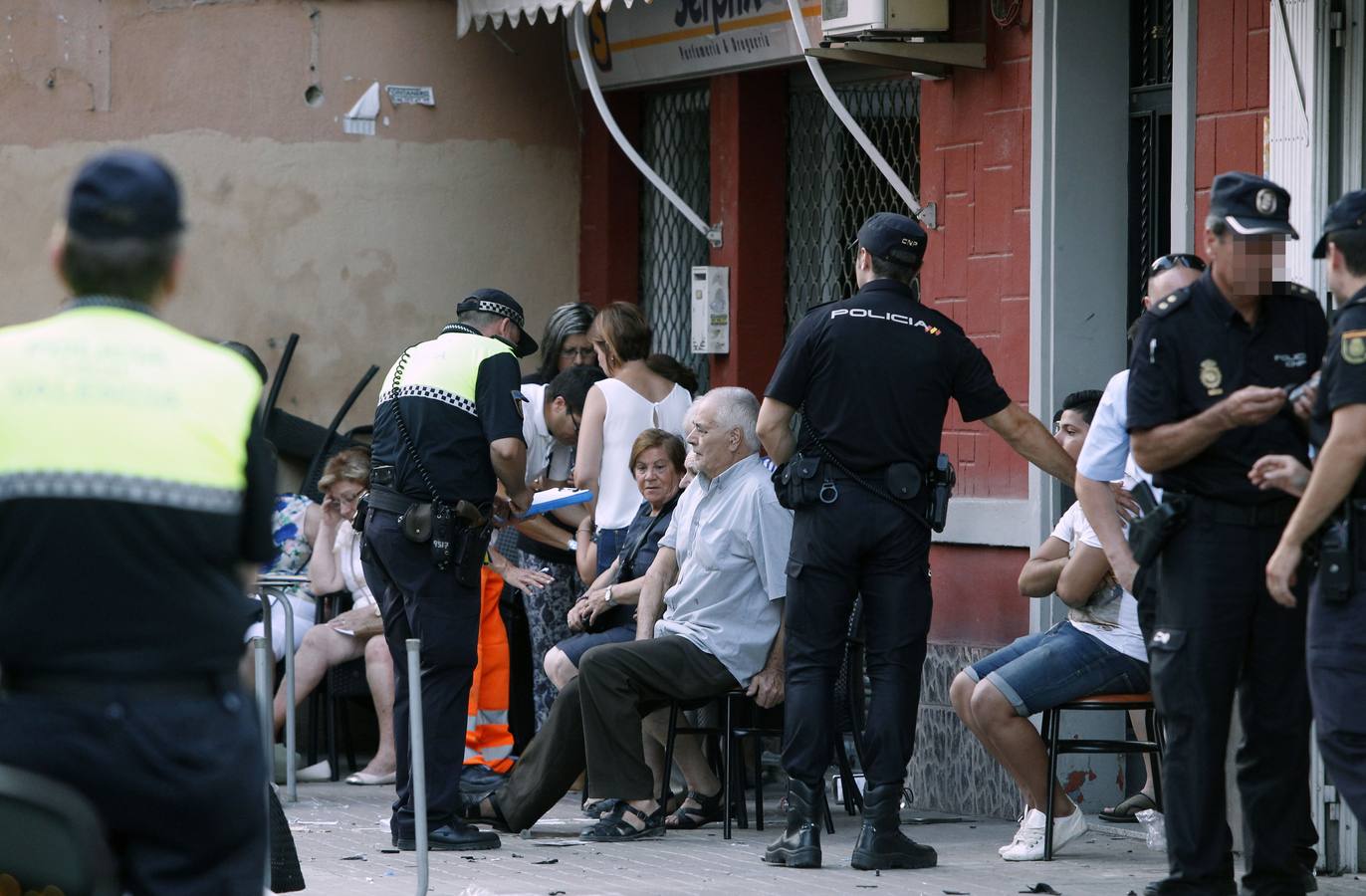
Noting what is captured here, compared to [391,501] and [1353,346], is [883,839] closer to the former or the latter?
[391,501]

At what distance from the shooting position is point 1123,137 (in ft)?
26.7

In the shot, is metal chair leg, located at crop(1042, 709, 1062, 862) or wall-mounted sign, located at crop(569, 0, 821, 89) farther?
wall-mounted sign, located at crop(569, 0, 821, 89)

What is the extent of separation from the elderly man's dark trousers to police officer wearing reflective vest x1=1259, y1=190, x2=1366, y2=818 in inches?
112

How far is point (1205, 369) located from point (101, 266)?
119 inches

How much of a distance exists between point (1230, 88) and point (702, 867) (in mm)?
3177

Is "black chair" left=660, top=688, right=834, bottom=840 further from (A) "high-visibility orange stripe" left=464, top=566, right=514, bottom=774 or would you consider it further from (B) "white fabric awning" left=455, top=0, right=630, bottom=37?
(B) "white fabric awning" left=455, top=0, right=630, bottom=37

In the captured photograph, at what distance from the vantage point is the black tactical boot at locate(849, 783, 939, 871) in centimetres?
675

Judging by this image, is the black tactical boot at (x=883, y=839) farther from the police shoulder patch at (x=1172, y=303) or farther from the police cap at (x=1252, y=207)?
the police cap at (x=1252, y=207)

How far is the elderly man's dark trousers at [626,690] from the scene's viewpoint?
741 centimetres

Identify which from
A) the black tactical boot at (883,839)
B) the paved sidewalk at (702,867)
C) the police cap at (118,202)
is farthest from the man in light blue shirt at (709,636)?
the police cap at (118,202)

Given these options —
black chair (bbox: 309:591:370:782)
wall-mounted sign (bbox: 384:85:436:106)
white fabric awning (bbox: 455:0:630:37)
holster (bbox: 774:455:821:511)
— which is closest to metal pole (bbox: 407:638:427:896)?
holster (bbox: 774:455:821:511)

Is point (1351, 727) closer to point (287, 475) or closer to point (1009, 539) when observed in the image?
point (1009, 539)

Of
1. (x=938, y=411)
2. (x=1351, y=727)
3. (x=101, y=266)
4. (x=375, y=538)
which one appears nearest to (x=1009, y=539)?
(x=938, y=411)

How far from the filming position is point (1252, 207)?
5.25 m
